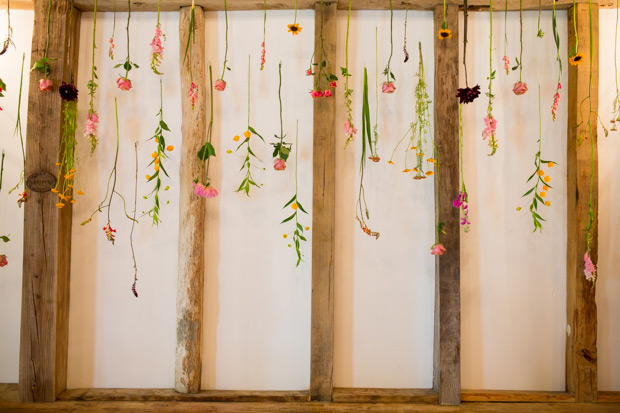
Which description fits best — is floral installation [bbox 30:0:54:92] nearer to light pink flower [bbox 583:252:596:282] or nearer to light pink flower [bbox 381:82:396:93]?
light pink flower [bbox 381:82:396:93]

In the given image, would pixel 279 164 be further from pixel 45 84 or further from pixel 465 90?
pixel 45 84

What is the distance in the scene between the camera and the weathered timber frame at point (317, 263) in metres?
2.16

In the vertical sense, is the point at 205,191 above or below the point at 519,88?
below

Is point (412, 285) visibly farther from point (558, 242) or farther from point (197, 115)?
point (197, 115)

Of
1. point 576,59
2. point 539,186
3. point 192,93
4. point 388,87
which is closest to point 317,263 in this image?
point 388,87

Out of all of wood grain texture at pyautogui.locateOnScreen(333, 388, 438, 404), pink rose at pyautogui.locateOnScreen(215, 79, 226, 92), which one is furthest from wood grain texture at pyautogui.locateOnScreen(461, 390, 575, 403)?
pink rose at pyautogui.locateOnScreen(215, 79, 226, 92)

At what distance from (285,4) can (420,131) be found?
0.90 meters

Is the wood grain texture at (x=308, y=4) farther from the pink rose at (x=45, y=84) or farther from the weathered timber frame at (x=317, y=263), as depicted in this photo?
the pink rose at (x=45, y=84)

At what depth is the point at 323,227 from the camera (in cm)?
219

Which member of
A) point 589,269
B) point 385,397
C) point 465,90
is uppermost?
point 465,90

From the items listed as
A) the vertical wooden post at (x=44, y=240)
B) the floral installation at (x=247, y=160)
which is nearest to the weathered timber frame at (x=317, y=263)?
the vertical wooden post at (x=44, y=240)

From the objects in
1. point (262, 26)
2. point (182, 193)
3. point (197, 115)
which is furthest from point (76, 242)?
point (262, 26)

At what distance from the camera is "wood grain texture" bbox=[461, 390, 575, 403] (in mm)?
2205

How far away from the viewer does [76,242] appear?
7.53 feet
